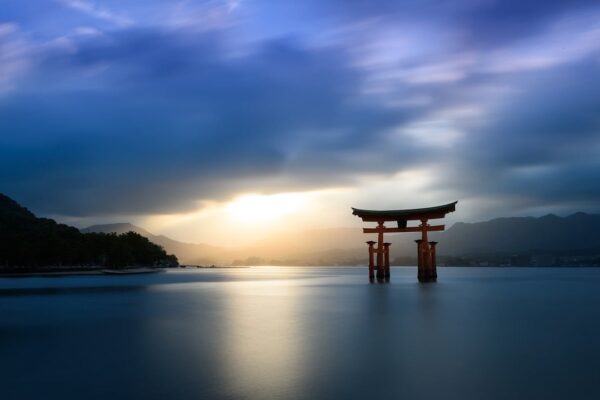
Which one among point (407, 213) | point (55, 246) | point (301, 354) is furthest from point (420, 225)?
point (55, 246)

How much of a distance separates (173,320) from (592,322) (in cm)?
2199

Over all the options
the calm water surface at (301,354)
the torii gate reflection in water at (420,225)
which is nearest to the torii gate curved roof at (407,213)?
the torii gate reflection in water at (420,225)

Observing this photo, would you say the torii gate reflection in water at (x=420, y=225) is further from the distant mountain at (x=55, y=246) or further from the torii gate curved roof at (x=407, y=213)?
the distant mountain at (x=55, y=246)

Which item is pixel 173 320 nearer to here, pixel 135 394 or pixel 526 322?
pixel 135 394

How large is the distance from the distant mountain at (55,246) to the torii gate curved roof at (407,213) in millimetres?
74030

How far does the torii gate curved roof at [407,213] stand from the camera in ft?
177

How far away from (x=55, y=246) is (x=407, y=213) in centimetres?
7900

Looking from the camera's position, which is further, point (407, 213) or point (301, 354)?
point (407, 213)

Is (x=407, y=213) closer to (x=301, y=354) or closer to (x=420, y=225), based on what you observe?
(x=420, y=225)

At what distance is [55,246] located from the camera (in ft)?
338

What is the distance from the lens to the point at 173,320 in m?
26.8

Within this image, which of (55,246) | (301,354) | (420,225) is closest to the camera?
(301,354)

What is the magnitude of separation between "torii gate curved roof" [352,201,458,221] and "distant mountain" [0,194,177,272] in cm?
7403

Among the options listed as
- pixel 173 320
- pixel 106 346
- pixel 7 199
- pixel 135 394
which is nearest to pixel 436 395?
pixel 135 394
